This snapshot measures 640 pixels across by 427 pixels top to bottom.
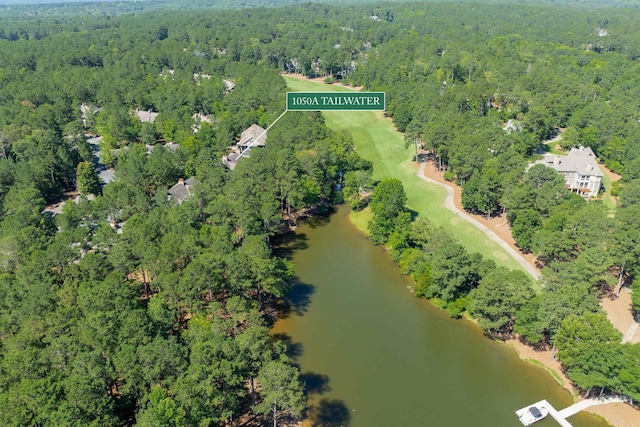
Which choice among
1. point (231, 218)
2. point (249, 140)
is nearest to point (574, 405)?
point (231, 218)

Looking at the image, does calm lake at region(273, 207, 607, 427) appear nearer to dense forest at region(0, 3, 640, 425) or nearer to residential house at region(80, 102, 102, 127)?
dense forest at region(0, 3, 640, 425)

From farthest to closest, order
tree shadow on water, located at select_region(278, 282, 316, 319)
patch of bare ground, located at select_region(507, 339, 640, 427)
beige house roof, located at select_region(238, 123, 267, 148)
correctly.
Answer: beige house roof, located at select_region(238, 123, 267, 148), tree shadow on water, located at select_region(278, 282, 316, 319), patch of bare ground, located at select_region(507, 339, 640, 427)

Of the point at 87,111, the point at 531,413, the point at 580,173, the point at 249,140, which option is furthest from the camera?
the point at 87,111

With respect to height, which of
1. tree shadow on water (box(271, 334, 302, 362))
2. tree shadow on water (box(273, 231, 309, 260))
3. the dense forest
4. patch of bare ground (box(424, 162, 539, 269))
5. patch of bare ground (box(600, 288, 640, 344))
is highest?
the dense forest

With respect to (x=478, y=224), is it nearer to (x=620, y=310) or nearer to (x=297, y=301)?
(x=620, y=310)

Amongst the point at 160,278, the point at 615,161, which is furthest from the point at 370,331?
the point at 615,161

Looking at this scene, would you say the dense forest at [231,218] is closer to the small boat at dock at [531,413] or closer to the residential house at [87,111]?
the residential house at [87,111]

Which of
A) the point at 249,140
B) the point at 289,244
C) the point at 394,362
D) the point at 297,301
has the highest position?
the point at 249,140

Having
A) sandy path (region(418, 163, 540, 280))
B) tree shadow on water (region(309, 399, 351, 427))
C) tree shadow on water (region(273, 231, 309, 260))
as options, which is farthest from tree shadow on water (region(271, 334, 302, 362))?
sandy path (region(418, 163, 540, 280))
